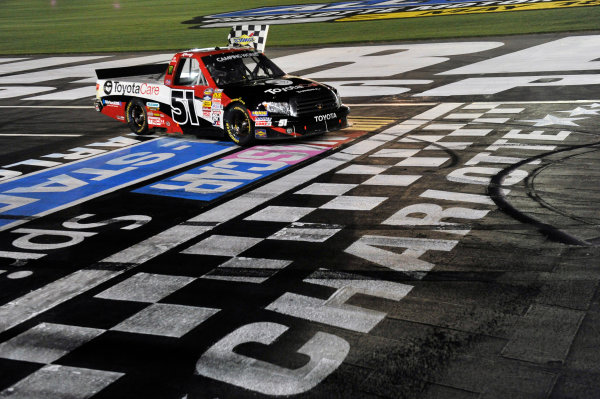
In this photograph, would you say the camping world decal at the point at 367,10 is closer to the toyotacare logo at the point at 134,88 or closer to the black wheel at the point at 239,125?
the toyotacare logo at the point at 134,88

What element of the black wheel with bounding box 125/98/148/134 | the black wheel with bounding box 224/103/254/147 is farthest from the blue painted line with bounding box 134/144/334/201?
the black wheel with bounding box 125/98/148/134

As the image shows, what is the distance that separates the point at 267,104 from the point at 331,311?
21.8 feet

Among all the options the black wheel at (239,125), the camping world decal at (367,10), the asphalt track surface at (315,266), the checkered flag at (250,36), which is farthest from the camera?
the camping world decal at (367,10)

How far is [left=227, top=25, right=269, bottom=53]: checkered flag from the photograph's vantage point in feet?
53.1

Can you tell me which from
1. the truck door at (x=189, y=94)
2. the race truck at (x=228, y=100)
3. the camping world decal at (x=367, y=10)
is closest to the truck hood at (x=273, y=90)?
the race truck at (x=228, y=100)

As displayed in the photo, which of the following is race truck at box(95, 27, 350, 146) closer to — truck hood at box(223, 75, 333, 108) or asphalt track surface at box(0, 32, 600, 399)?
Result: truck hood at box(223, 75, 333, 108)

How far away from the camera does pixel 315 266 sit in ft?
22.8

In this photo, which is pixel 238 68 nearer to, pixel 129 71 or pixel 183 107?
pixel 183 107

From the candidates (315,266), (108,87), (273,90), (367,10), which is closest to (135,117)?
(108,87)

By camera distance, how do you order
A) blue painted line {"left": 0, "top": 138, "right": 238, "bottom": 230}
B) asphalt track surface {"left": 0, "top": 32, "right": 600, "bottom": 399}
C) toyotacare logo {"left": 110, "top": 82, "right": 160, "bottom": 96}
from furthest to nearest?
toyotacare logo {"left": 110, "top": 82, "right": 160, "bottom": 96}, blue painted line {"left": 0, "top": 138, "right": 238, "bottom": 230}, asphalt track surface {"left": 0, "top": 32, "right": 600, "bottom": 399}

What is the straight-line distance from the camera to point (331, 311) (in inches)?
236

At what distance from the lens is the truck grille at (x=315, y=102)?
39.9 feet

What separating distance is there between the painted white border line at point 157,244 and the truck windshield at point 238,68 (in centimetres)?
232

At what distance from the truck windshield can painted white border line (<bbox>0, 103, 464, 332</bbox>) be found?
232 cm
